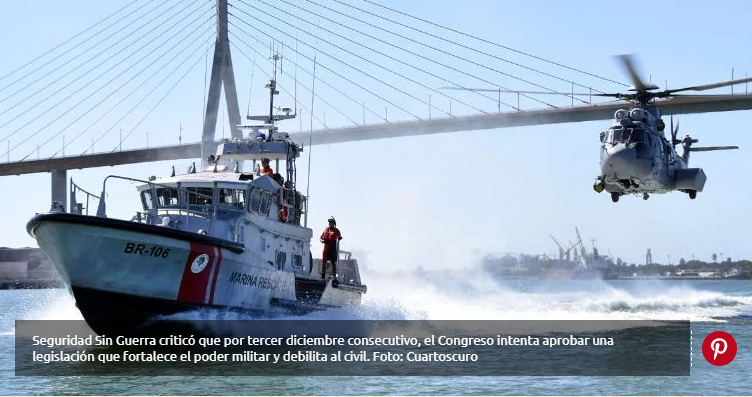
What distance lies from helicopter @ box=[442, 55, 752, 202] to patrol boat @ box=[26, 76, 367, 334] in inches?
302

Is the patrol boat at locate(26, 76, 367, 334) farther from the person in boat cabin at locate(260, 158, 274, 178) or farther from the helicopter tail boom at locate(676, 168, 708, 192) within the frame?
the helicopter tail boom at locate(676, 168, 708, 192)

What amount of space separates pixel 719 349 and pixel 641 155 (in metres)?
7.29

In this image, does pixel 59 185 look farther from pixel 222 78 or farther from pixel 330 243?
pixel 330 243

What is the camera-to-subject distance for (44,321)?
71.5 feet

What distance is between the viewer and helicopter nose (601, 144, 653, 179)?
82.0 feet

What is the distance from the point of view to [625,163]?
82.0 ft

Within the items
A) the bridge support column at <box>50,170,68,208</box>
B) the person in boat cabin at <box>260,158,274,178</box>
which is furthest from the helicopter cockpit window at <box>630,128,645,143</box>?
the bridge support column at <box>50,170,68,208</box>

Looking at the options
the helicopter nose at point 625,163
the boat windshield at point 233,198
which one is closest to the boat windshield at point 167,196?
the boat windshield at point 233,198

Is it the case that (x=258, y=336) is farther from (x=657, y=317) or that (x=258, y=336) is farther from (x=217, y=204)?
(x=657, y=317)

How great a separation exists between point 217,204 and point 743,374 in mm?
9386

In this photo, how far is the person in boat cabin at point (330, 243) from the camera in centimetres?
2252

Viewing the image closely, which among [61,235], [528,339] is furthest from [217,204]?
[528,339]

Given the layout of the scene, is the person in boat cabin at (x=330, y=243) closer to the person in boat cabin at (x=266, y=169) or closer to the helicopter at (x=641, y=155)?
the person in boat cabin at (x=266, y=169)

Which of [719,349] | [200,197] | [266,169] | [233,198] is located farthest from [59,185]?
[719,349]
